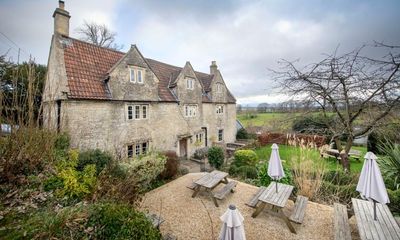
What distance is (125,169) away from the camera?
7.13 m

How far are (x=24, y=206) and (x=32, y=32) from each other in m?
9.48

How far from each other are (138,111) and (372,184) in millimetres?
12187

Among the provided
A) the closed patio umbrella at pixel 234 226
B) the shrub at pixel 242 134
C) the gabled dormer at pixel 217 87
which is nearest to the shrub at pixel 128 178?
the closed patio umbrella at pixel 234 226

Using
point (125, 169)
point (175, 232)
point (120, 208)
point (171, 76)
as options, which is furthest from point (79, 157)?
point (171, 76)

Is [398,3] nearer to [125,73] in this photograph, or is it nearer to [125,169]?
[125,169]

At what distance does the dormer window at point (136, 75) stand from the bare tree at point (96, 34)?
16.4 metres

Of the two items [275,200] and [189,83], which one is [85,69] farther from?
[275,200]

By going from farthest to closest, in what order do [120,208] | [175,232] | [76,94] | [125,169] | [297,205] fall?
[76,94] → [125,169] → [297,205] → [175,232] → [120,208]

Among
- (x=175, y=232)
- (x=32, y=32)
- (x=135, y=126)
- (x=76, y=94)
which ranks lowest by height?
(x=175, y=232)

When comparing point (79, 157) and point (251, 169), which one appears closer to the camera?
point (79, 157)

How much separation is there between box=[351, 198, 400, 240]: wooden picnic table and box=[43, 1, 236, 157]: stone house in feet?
28.8

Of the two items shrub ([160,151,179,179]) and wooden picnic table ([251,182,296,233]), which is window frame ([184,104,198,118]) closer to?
shrub ([160,151,179,179])

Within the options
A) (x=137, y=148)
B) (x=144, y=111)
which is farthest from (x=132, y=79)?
(x=137, y=148)

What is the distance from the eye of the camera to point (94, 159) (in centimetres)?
788
